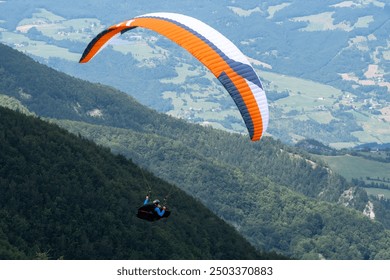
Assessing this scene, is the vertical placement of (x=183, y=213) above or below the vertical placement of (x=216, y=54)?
below

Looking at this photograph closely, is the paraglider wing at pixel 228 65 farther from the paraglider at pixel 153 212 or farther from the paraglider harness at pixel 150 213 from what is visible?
the paraglider harness at pixel 150 213

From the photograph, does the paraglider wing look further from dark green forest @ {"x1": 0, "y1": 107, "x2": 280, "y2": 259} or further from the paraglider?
dark green forest @ {"x1": 0, "y1": 107, "x2": 280, "y2": 259}

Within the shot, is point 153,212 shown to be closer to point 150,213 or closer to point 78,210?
point 150,213

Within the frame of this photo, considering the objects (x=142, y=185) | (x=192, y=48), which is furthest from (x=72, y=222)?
(x=192, y=48)

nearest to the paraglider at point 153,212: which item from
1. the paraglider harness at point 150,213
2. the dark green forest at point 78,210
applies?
the paraglider harness at point 150,213

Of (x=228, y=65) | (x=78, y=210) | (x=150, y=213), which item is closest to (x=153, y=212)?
(x=150, y=213)
